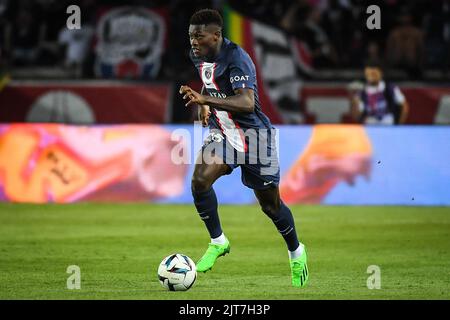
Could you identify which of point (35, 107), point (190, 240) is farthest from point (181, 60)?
point (190, 240)

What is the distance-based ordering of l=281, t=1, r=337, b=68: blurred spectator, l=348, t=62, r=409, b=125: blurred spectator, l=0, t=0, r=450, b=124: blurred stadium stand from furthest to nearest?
l=281, t=1, r=337, b=68: blurred spectator, l=0, t=0, r=450, b=124: blurred stadium stand, l=348, t=62, r=409, b=125: blurred spectator

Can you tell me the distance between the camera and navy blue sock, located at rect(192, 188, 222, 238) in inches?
370

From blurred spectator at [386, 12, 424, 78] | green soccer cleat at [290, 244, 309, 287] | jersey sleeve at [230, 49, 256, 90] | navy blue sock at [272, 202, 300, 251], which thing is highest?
blurred spectator at [386, 12, 424, 78]

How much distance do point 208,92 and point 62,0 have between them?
12920 mm

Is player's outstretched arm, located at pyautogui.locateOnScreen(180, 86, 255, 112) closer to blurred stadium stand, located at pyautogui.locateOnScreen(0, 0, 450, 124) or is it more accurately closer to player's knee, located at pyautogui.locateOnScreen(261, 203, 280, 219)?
player's knee, located at pyautogui.locateOnScreen(261, 203, 280, 219)

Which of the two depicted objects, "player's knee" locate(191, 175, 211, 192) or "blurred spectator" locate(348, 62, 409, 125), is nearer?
"player's knee" locate(191, 175, 211, 192)

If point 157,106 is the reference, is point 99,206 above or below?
below

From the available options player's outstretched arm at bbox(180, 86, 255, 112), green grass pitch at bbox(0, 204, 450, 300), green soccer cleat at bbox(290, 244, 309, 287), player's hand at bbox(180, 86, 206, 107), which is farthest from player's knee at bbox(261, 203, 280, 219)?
player's hand at bbox(180, 86, 206, 107)

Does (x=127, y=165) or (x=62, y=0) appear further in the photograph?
(x=62, y=0)

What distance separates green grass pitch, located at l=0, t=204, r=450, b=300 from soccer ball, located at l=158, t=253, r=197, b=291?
0.10m

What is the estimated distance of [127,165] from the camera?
16.5 meters

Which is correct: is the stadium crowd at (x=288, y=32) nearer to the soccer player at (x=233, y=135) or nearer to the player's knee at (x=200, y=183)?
the soccer player at (x=233, y=135)

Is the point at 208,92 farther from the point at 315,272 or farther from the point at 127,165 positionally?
the point at 127,165

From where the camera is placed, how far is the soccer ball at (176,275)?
8.76m
